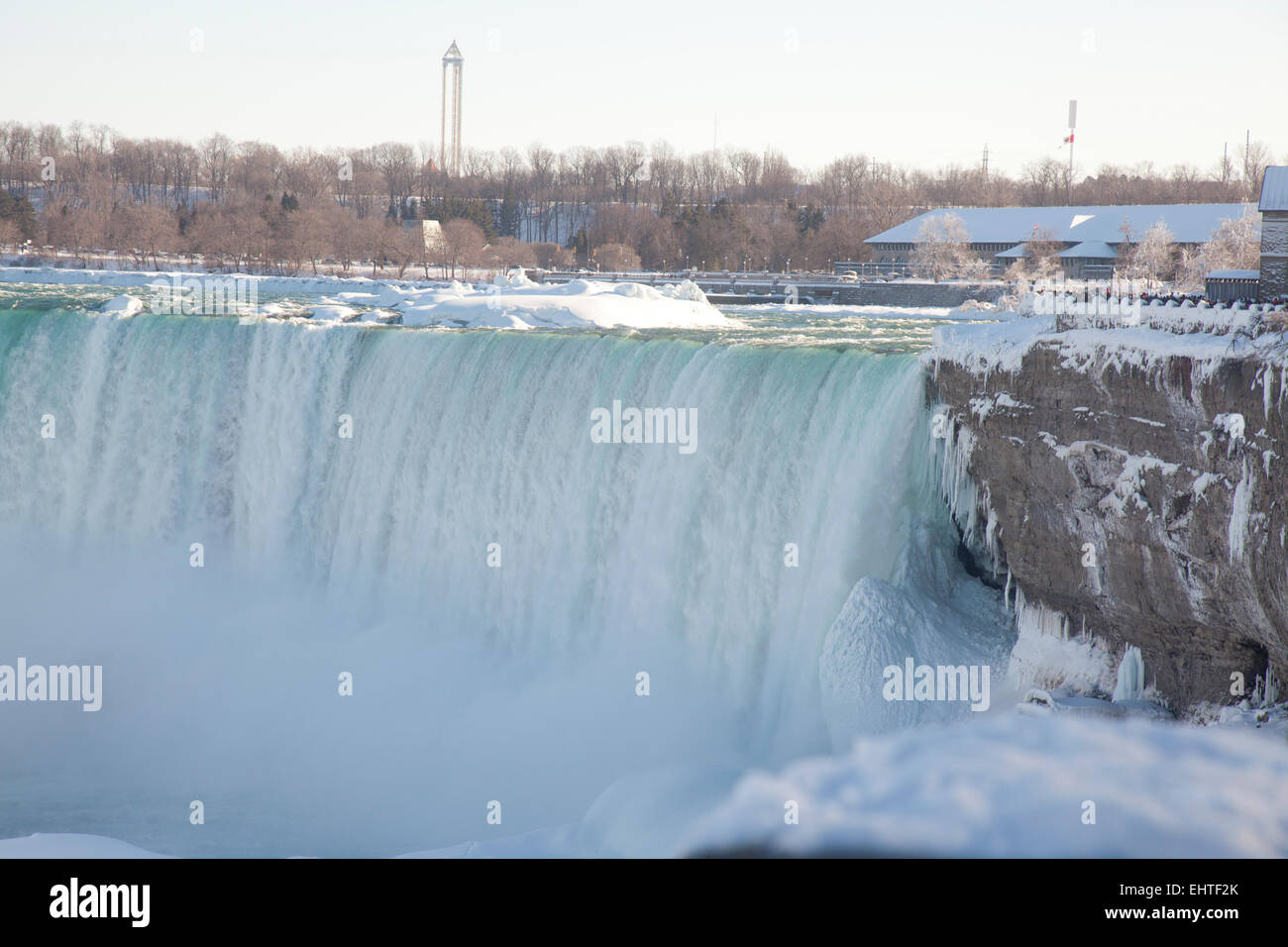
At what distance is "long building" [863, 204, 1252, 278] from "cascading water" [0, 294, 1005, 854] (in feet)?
126

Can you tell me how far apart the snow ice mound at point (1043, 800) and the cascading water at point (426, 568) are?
584cm

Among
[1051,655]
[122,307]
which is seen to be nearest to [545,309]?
[122,307]

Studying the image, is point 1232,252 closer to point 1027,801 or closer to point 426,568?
point 426,568

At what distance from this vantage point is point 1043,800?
6.11 metres

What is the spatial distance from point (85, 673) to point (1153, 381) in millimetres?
15479

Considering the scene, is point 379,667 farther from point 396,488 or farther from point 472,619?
point 396,488

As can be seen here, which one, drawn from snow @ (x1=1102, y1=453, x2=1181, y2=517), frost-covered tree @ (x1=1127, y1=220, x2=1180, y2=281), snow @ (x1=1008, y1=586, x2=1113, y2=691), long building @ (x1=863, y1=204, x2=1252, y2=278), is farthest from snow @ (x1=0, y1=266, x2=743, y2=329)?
long building @ (x1=863, y1=204, x2=1252, y2=278)

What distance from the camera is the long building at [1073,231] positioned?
5112 centimetres

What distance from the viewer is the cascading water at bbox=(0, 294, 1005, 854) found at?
1384 centimetres

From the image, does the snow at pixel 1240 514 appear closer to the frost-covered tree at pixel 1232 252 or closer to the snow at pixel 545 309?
the snow at pixel 545 309

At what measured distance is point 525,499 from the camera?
1739cm

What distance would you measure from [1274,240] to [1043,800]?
37.9 ft

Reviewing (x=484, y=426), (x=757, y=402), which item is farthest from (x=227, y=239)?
(x=757, y=402)

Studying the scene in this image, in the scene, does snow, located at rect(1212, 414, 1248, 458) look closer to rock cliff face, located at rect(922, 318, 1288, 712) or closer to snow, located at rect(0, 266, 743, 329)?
rock cliff face, located at rect(922, 318, 1288, 712)
